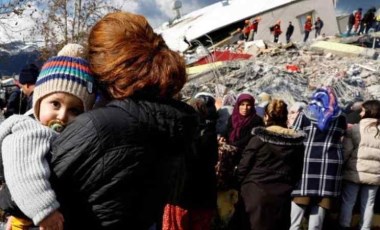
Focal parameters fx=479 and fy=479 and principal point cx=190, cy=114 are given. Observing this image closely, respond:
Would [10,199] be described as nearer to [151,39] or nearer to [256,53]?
[151,39]

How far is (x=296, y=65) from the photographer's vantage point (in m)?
22.3

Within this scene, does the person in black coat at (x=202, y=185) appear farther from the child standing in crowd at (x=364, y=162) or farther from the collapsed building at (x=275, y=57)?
the child standing in crowd at (x=364, y=162)

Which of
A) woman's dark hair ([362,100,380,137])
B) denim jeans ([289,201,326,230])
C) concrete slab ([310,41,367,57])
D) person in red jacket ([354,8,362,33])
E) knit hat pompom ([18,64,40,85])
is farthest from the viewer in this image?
person in red jacket ([354,8,362,33])

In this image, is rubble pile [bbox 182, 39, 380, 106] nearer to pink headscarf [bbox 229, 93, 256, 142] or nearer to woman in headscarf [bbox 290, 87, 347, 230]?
pink headscarf [bbox 229, 93, 256, 142]

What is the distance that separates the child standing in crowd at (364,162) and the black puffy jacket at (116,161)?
3969 millimetres

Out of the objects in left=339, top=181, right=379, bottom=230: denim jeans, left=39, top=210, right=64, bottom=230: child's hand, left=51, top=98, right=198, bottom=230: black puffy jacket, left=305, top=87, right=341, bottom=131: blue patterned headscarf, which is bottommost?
left=339, top=181, right=379, bottom=230: denim jeans

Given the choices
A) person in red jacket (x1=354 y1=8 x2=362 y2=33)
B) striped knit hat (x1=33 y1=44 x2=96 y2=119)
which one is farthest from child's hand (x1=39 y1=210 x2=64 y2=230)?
person in red jacket (x1=354 y1=8 x2=362 y2=33)

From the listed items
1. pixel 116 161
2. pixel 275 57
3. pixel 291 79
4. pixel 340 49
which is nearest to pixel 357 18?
pixel 340 49

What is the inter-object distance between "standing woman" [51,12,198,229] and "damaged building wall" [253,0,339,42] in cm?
3907

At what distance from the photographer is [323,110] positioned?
4785 millimetres

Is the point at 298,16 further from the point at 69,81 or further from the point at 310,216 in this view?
the point at 69,81

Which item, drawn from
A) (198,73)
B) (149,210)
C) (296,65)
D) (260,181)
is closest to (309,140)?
(260,181)

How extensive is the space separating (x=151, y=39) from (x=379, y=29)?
3727 centimetres

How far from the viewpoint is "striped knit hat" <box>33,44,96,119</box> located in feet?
5.48
